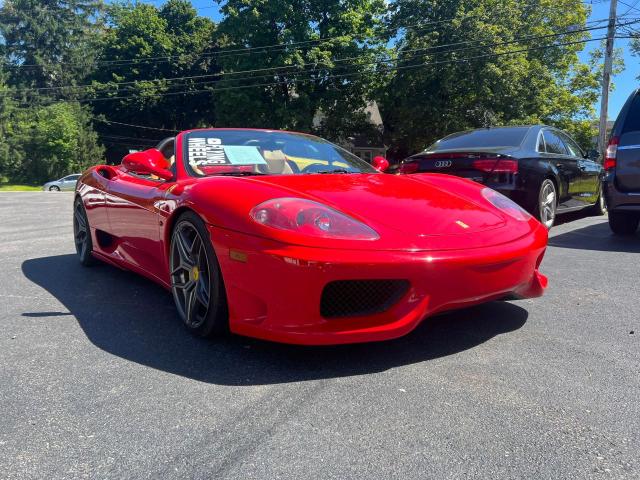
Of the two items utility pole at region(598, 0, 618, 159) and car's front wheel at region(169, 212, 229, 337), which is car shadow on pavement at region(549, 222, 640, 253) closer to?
car's front wheel at region(169, 212, 229, 337)

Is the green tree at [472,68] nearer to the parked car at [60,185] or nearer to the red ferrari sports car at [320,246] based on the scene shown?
the parked car at [60,185]

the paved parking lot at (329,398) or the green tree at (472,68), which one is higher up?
the green tree at (472,68)

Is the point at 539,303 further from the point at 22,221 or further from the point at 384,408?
the point at 22,221

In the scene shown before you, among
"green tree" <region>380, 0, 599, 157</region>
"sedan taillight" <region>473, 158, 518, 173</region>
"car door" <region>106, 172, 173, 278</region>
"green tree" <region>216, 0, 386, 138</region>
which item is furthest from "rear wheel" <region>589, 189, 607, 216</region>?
"green tree" <region>216, 0, 386, 138</region>

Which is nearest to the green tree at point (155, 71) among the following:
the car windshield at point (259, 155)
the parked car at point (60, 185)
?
the parked car at point (60, 185)

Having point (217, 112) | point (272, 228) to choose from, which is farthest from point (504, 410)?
point (217, 112)

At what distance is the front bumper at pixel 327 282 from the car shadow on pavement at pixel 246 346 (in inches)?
7.1

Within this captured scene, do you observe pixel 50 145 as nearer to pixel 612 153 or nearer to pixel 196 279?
pixel 612 153

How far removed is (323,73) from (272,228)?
3055 centimetres

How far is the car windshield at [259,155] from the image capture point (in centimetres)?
348

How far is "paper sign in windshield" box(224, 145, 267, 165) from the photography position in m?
3.58

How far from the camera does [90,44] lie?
53.0 meters

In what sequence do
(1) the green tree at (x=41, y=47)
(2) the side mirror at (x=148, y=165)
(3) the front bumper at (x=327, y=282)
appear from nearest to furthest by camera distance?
(3) the front bumper at (x=327, y=282), (2) the side mirror at (x=148, y=165), (1) the green tree at (x=41, y=47)

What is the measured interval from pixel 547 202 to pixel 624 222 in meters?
0.86
